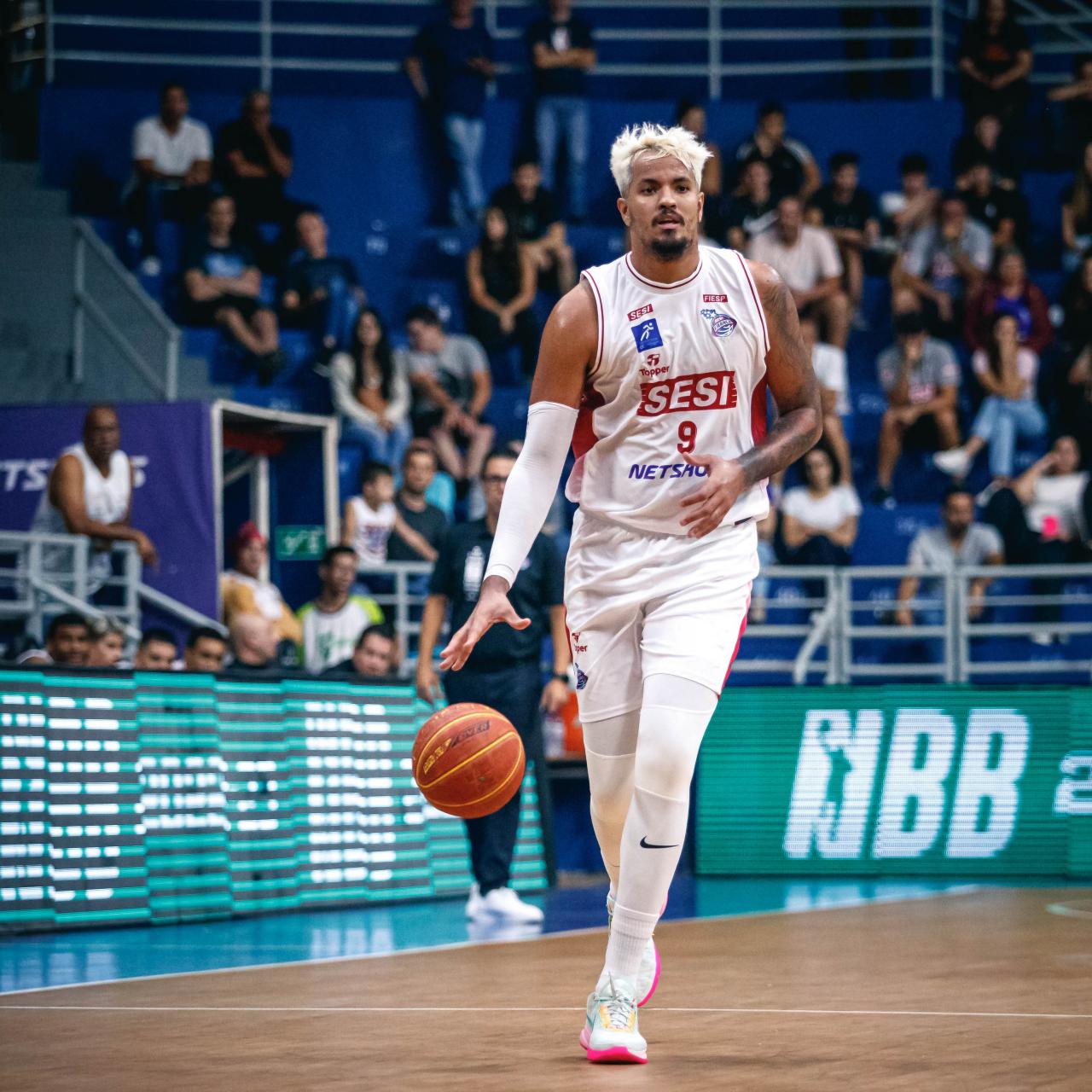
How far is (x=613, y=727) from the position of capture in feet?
20.1

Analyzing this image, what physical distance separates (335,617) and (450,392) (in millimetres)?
3969

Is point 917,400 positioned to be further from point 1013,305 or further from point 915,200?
point 915,200

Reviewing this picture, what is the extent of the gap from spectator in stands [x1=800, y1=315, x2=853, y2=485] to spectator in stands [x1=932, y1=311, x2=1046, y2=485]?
1053mm

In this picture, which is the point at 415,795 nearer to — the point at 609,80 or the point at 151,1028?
the point at 151,1028

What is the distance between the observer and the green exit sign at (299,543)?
667 inches

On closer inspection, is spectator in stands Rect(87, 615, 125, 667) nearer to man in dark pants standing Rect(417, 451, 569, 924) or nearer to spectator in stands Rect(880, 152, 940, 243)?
man in dark pants standing Rect(417, 451, 569, 924)

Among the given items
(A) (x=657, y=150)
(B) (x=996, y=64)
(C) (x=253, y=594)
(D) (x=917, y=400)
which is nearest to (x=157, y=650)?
(C) (x=253, y=594)

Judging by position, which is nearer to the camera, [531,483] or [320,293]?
[531,483]

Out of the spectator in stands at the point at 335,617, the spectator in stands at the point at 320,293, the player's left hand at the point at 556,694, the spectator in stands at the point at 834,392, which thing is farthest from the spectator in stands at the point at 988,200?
the player's left hand at the point at 556,694

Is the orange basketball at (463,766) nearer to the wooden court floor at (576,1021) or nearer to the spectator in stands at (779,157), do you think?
the wooden court floor at (576,1021)

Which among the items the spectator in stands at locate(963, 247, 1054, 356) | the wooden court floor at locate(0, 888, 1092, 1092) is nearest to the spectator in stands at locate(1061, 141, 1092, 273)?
the spectator in stands at locate(963, 247, 1054, 356)

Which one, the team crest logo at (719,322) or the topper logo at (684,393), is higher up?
the team crest logo at (719,322)

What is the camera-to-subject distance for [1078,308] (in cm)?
1884

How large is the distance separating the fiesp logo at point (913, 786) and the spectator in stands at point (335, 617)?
3337 mm
